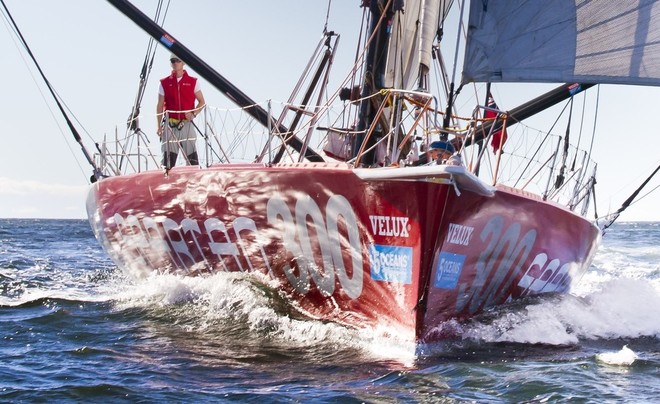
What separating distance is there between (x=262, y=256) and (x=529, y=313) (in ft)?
8.23

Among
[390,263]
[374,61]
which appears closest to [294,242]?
[390,263]

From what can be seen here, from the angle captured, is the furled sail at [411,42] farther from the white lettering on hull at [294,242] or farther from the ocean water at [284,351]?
the ocean water at [284,351]

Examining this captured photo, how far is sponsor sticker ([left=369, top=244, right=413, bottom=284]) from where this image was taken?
5930 millimetres

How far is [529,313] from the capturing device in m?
7.16

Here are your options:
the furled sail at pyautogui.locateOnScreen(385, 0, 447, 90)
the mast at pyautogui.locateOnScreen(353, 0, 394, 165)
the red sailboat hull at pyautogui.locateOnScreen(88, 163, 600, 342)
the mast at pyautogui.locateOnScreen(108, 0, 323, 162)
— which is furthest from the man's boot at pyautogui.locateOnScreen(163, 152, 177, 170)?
the furled sail at pyautogui.locateOnScreen(385, 0, 447, 90)

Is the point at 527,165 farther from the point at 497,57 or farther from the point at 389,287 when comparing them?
the point at 389,287

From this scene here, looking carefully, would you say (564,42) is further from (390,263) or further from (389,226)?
(390,263)

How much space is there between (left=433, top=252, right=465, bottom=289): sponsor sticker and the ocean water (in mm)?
518

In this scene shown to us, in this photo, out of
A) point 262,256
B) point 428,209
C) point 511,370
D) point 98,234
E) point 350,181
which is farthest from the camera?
point 98,234

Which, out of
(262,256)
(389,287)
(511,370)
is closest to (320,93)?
(262,256)

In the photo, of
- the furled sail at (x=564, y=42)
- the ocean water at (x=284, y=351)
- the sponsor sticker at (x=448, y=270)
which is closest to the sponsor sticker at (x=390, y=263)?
the sponsor sticker at (x=448, y=270)

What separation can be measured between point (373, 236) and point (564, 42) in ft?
7.53

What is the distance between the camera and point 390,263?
6.03m

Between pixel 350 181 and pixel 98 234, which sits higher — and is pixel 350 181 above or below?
above
